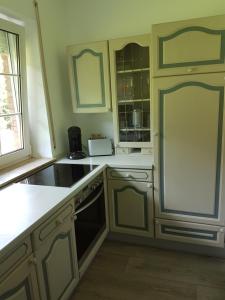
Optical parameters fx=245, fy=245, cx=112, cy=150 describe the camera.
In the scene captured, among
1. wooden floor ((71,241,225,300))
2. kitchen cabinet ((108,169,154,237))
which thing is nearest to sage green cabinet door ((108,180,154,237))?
kitchen cabinet ((108,169,154,237))

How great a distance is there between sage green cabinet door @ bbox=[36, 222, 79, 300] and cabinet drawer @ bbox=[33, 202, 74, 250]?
0.04 meters

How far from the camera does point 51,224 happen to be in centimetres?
136

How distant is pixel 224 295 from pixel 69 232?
1.18 metres

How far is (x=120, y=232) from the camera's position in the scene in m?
2.29

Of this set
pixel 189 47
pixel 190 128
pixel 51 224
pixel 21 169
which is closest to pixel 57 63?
pixel 21 169

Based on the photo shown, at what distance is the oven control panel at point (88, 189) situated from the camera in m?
1.68

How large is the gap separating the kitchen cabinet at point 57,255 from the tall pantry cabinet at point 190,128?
831 mm

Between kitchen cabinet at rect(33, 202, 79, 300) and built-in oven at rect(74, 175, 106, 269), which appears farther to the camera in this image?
built-in oven at rect(74, 175, 106, 269)

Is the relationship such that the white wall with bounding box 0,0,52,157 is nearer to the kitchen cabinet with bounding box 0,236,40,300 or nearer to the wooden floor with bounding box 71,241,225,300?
the wooden floor with bounding box 71,241,225,300

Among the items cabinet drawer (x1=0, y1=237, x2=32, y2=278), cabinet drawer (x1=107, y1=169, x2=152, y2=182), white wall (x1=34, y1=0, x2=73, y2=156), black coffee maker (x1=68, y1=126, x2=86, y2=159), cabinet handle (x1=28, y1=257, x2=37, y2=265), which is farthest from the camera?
black coffee maker (x1=68, y1=126, x2=86, y2=159)

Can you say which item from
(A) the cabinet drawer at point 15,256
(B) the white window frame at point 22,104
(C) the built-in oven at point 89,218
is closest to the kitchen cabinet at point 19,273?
(A) the cabinet drawer at point 15,256

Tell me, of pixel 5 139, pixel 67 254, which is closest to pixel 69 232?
pixel 67 254

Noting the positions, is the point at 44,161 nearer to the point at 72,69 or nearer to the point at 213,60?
the point at 72,69

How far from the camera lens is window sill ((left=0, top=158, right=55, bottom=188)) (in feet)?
5.70
